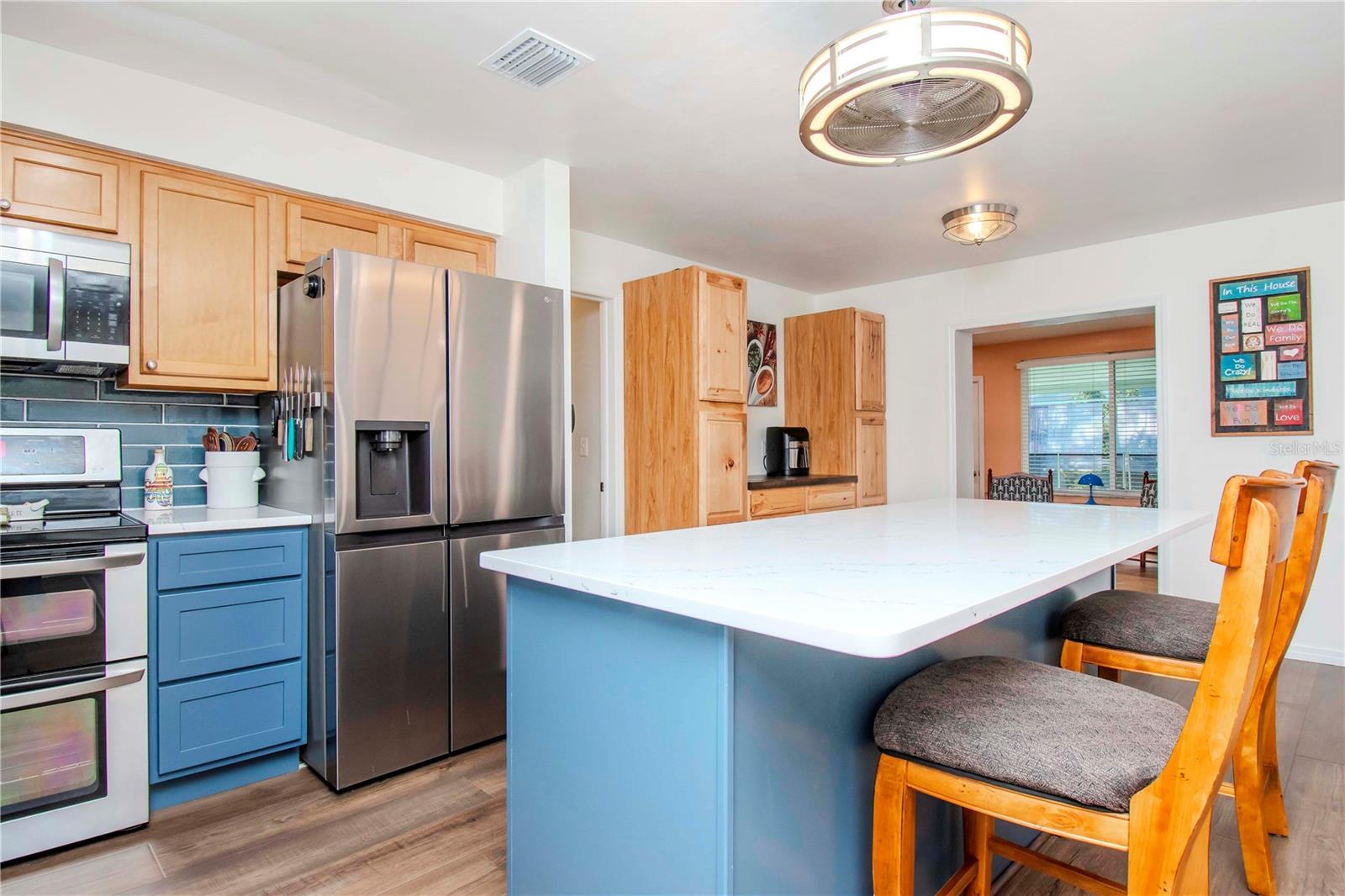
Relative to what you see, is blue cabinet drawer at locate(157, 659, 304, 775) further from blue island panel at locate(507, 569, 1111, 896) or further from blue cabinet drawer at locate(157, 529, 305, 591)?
blue island panel at locate(507, 569, 1111, 896)

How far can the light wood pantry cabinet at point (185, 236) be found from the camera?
2.26 metres

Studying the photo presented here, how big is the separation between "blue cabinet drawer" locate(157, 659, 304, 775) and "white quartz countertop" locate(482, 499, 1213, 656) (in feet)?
4.62

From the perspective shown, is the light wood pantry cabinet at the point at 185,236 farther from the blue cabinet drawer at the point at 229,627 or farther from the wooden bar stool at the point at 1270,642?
the wooden bar stool at the point at 1270,642

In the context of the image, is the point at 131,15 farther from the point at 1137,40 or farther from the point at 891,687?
the point at 1137,40

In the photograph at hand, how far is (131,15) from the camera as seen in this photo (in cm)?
207

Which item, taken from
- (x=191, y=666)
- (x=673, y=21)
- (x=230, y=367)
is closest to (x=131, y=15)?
(x=230, y=367)

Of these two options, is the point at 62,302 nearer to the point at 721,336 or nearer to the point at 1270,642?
the point at 721,336

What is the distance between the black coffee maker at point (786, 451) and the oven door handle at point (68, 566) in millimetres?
3881

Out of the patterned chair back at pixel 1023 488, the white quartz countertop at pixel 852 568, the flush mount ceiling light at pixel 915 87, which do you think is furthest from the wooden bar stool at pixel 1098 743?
the patterned chair back at pixel 1023 488

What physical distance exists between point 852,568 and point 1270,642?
1.13 meters

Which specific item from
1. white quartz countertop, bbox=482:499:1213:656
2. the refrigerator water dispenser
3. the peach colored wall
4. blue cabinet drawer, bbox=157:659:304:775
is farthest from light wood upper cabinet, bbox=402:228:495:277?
the peach colored wall

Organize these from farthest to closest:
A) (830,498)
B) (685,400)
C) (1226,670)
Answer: (830,498), (685,400), (1226,670)

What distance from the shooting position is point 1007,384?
8117 millimetres

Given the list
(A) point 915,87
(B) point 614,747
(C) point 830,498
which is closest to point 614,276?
(C) point 830,498
